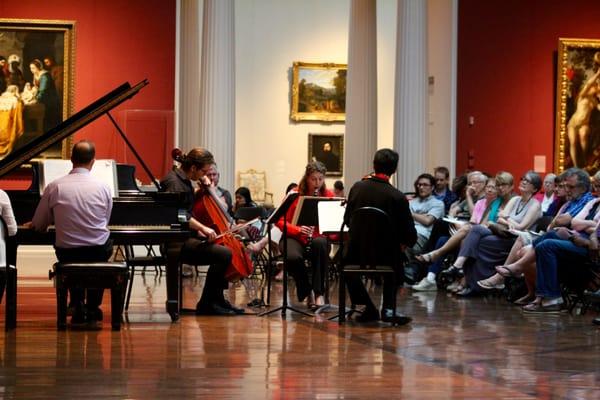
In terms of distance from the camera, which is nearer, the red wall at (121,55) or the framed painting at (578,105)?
the red wall at (121,55)

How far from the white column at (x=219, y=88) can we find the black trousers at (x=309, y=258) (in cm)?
542

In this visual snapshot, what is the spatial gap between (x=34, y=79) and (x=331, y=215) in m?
8.87

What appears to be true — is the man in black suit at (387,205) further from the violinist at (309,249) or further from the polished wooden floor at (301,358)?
the violinist at (309,249)

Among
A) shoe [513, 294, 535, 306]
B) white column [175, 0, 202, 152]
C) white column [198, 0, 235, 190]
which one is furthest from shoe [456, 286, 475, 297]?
white column [175, 0, 202, 152]

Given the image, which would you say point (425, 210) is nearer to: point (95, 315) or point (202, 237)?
point (202, 237)

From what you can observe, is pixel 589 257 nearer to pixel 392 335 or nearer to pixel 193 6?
pixel 392 335

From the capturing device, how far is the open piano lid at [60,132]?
848cm

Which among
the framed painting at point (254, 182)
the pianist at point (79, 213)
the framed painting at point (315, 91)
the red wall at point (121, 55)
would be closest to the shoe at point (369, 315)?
the pianist at point (79, 213)

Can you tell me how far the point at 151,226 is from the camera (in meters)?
8.86

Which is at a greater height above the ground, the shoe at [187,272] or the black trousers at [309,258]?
the black trousers at [309,258]

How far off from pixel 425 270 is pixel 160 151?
573 cm

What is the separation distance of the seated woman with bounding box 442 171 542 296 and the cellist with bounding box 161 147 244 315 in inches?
127

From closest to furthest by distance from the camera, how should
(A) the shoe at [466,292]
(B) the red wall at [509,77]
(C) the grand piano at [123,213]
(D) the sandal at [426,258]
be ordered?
(C) the grand piano at [123,213]
(A) the shoe at [466,292]
(D) the sandal at [426,258]
(B) the red wall at [509,77]

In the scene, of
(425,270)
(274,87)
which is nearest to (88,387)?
(425,270)
